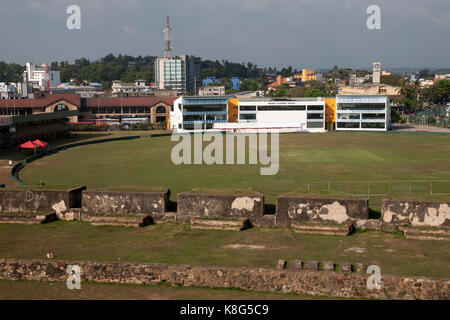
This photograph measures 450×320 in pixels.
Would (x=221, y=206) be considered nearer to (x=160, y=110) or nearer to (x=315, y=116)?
(x=315, y=116)

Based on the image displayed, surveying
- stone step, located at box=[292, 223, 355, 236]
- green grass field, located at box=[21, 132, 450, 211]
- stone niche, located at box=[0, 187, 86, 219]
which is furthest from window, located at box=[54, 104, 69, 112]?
stone step, located at box=[292, 223, 355, 236]

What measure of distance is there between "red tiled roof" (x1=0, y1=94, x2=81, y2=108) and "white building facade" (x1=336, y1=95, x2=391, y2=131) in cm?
5228

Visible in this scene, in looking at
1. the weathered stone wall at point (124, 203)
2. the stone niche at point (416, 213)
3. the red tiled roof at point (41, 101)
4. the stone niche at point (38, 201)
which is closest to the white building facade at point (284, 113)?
the red tiled roof at point (41, 101)

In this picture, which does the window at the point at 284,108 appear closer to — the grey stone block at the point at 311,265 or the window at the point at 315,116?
the window at the point at 315,116

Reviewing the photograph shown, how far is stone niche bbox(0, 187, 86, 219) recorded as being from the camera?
25.9 m

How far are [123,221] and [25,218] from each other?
4.94m

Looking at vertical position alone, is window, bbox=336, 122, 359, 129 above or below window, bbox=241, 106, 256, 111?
below

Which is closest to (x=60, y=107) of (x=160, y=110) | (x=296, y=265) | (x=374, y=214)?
(x=160, y=110)

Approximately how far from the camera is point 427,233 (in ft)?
71.3

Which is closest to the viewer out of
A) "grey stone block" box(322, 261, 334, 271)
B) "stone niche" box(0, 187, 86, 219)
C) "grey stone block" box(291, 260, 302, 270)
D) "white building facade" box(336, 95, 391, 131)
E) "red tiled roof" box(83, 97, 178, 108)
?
"grey stone block" box(322, 261, 334, 271)

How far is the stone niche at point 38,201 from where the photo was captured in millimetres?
25906

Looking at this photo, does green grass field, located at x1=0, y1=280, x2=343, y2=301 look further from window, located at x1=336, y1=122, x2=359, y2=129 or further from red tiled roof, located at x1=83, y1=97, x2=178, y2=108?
red tiled roof, located at x1=83, y1=97, x2=178, y2=108

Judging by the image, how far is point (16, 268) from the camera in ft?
57.2
